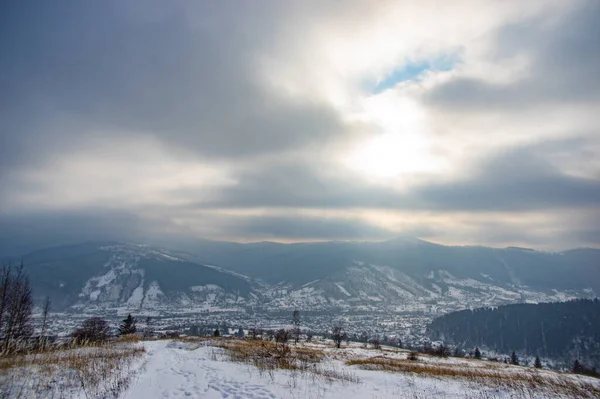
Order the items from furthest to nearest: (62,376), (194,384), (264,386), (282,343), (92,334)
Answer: (92,334) → (282,343) → (194,384) → (62,376) → (264,386)

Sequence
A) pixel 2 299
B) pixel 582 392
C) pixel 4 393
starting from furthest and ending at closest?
1. pixel 2 299
2. pixel 582 392
3. pixel 4 393

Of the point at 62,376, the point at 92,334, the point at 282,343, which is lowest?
the point at 92,334

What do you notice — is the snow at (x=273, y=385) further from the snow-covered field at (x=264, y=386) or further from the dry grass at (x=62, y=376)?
the dry grass at (x=62, y=376)

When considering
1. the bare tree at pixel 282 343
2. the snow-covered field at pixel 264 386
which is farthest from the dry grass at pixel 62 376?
the bare tree at pixel 282 343

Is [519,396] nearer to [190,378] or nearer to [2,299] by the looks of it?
[190,378]

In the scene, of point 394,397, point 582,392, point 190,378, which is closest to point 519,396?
point 582,392

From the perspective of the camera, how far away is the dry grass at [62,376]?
41.4 ft

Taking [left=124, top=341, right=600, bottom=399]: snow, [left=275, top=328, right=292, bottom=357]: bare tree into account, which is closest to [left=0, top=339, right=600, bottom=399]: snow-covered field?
[left=124, top=341, right=600, bottom=399]: snow

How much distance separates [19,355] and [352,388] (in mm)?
18738

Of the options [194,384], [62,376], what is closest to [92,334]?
[62,376]

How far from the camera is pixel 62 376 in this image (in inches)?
608

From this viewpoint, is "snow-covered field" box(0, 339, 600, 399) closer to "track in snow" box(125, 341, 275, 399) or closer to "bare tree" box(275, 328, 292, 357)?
"track in snow" box(125, 341, 275, 399)

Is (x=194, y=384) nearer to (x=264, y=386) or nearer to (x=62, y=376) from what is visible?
(x=264, y=386)

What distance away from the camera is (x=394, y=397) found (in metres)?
14.8
